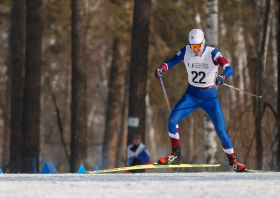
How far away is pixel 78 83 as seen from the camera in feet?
44.3

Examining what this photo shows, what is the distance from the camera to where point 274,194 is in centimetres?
452

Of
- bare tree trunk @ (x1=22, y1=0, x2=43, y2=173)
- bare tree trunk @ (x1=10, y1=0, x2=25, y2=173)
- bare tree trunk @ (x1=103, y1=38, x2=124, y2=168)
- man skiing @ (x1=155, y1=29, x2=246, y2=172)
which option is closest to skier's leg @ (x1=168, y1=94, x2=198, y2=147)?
man skiing @ (x1=155, y1=29, x2=246, y2=172)

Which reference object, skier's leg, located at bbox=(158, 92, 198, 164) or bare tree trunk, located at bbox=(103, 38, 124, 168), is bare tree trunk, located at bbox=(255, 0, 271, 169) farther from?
bare tree trunk, located at bbox=(103, 38, 124, 168)

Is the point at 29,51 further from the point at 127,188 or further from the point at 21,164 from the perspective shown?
the point at 127,188

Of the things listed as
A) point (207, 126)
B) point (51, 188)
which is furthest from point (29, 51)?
point (51, 188)

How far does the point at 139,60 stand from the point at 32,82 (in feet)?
13.0

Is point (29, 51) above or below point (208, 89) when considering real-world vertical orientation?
above

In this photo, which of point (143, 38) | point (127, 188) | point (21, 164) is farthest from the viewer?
point (21, 164)

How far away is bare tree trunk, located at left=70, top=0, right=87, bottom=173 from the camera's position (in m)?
13.4

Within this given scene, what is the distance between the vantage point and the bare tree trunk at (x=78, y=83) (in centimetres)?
1341

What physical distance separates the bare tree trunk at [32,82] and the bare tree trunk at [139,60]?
362 centimetres

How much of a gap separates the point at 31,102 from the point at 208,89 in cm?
814

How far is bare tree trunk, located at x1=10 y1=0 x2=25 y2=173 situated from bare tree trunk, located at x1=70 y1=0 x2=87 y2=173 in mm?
2700

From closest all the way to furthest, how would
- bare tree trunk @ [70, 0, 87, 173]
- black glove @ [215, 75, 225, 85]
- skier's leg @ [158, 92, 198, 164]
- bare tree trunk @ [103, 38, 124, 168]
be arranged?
black glove @ [215, 75, 225, 85] → skier's leg @ [158, 92, 198, 164] → bare tree trunk @ [70, 0, 87, 173] → bare tree trunk @ [103, 38, 124, 168]
